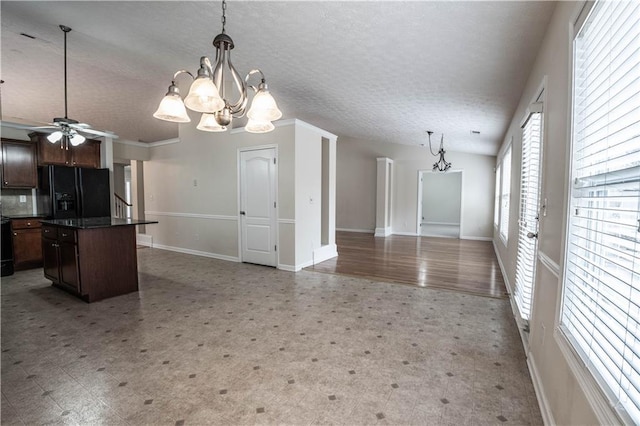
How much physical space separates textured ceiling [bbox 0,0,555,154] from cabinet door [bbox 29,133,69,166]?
71 cm

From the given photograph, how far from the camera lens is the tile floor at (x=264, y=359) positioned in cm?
181

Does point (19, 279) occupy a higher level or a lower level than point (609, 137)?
lower

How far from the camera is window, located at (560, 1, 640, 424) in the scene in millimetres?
934

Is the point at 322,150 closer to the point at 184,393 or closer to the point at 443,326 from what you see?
the point at 443,326

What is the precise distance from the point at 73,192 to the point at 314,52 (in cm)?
543

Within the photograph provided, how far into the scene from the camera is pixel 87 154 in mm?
5938

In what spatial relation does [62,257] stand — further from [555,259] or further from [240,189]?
[555,259]

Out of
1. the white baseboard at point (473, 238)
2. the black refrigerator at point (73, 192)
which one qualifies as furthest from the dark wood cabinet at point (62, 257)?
the white baseboard at point (473, 238)

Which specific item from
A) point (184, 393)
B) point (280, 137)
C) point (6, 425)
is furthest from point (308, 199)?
point (6, 425)

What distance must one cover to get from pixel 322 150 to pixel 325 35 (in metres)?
3.43

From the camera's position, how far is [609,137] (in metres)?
1.11

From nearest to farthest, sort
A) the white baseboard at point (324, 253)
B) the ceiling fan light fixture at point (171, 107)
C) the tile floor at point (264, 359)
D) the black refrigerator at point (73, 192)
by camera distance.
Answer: the tile floor at point (264, 359) → the ceiling fan light fixture at point (171, 107) → the black refrigerator at point (73, 192) → the white baseboard at point (324, 253)

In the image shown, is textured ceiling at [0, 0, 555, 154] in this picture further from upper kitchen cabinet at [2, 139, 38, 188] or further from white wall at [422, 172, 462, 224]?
white wall at [422, 172, 462, 224]

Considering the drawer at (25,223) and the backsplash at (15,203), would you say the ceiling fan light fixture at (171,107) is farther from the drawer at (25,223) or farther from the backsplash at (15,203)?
the backsplash at (15,203)
